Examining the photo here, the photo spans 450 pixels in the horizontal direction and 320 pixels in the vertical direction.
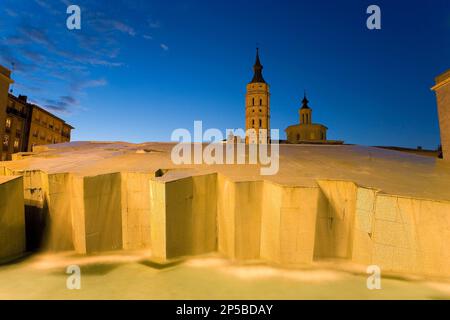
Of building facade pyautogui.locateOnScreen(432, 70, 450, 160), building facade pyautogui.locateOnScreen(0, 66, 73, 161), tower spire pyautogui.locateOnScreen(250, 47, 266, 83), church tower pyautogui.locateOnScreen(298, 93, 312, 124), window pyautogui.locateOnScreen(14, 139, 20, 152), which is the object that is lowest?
building facade pyautogui.locateOnScreen(432, 70, 450, 160)

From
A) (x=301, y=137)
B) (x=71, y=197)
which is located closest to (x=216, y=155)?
(x=71, y=197)

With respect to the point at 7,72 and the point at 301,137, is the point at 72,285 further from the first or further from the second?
the point at 301,137

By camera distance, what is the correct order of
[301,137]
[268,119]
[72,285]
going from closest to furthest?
[72,285] → [301,137] → [268,119]

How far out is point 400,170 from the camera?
904 centimetres

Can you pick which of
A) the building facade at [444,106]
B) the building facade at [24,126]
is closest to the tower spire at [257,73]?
the building facade at [24,126]

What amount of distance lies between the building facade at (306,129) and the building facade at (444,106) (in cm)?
4201

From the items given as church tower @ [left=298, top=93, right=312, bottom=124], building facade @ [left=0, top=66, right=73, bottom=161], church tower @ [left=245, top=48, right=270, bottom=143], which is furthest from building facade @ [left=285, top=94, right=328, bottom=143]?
building facade @ [left=0, top=66, right=73, bottom=161]

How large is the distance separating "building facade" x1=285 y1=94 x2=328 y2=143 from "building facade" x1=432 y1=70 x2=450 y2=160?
4201 cm

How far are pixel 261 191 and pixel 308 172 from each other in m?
2.39

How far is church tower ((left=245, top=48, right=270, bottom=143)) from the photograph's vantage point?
5928 cm

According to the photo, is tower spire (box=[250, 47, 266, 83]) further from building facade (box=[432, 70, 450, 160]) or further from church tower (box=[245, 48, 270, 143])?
building facade (box=[432, 70, 450, 160])

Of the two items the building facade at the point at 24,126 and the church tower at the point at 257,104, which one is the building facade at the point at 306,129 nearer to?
the church tower at the point at 257,104

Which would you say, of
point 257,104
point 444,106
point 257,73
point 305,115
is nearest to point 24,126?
point 257,104

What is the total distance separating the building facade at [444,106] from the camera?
995cm
